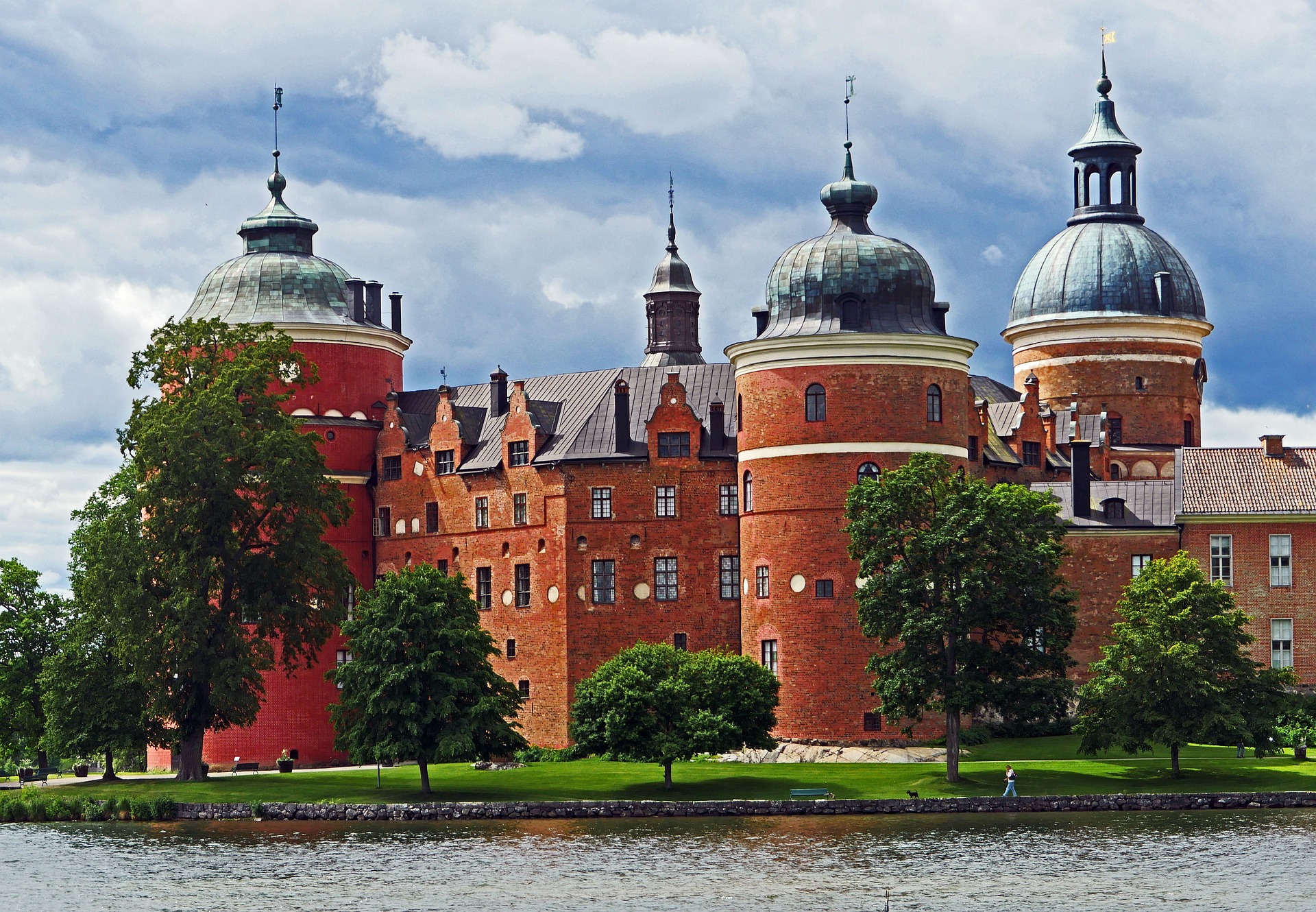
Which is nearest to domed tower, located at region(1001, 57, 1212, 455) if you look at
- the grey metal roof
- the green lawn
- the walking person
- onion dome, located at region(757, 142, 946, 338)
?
the grey metal roof

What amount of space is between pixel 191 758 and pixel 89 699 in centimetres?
409

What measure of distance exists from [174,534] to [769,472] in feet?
72.5

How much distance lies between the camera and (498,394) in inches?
3816

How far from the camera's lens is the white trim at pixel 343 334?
3748 inches

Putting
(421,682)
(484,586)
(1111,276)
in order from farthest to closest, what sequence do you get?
(1111,276) → (484,586) → (421,682)

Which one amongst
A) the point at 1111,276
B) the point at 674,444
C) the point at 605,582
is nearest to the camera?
the point at 674,444

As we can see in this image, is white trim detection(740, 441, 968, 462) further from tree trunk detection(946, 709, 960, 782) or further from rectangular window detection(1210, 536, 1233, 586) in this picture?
tree trunk detection(946, 709, 960, 782)

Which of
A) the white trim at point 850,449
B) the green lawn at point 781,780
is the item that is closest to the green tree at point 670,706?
the green lawn at point 781,780

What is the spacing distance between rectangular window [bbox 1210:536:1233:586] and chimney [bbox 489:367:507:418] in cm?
2983

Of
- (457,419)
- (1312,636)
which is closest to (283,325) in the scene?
(457,419)

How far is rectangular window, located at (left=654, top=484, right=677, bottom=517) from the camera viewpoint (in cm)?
8912

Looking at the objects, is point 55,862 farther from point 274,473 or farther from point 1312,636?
point 1312,636

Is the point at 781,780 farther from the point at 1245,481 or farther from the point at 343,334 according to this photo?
the point at 343,334

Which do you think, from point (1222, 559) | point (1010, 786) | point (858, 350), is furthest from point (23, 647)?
point (1222, 559)
